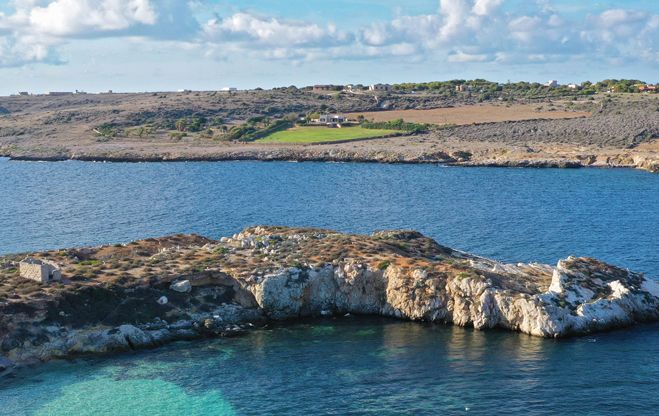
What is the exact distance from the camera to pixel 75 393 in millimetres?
38281

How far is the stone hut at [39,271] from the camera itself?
4803 cm

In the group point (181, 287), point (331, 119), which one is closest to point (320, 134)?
point (331, 119)

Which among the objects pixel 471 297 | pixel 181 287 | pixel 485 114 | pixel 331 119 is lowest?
pixel 471 297

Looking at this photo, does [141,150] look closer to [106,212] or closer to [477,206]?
[106,212]

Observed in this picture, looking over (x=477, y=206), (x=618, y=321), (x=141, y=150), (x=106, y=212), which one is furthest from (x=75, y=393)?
(x=141, y=150)

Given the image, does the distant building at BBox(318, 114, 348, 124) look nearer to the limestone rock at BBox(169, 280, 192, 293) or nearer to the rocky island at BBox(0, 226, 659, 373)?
the rocky island at BBox(0, 226, 659, 373)

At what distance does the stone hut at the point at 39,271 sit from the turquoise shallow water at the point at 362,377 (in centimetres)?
851

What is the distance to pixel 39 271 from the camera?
4803 cm

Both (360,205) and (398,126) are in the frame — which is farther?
(398,126)

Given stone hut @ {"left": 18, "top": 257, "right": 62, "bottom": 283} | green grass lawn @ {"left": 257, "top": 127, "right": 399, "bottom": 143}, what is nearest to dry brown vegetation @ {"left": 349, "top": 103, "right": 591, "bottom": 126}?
green grass lawn @ {"left": 257, "top": 127, "right": 399, "bottom": 143}

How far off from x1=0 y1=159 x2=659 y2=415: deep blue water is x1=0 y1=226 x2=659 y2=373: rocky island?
1411mm

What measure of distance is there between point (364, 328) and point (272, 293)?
656 cm

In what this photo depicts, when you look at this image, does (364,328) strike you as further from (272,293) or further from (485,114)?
(485,114)

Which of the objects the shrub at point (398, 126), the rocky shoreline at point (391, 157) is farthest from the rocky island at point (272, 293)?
the shrub at point (398, 126)
